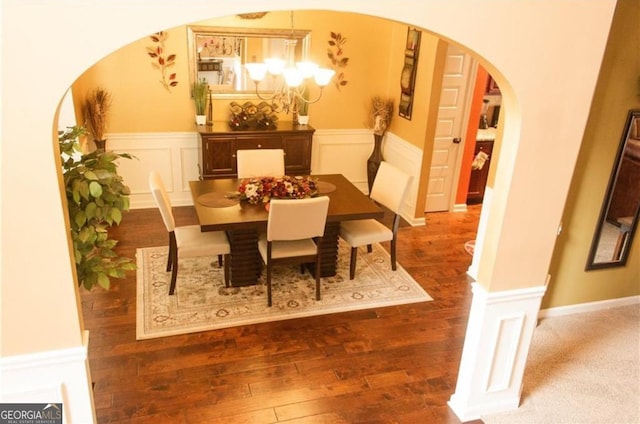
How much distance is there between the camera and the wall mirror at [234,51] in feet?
17.7

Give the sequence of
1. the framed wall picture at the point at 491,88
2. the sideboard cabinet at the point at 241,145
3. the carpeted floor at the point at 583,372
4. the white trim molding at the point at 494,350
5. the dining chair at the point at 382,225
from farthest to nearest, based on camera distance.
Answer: the framed wall picture at the point at 491,88, the sideboard cabinet at the point at 241,145, the dining chair at the point at 382,225, the carpeted floor at the point at 583,372, the white trim molding at the point at 494,350

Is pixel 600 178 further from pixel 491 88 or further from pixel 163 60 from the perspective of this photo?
pixel 163 60

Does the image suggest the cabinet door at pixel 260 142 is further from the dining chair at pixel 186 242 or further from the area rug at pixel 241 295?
the dining chair at pixel 186 242

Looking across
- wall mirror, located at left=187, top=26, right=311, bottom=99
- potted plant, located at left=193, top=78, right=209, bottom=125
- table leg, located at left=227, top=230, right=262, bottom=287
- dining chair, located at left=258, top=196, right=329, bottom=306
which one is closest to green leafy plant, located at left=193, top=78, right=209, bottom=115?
potted plant, located at left=193, top=78, right=209, bottom=125

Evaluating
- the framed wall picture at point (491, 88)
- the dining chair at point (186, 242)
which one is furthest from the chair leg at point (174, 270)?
the framed wall picture at point (491, 88)

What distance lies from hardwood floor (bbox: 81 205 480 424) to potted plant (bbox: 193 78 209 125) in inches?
80.7

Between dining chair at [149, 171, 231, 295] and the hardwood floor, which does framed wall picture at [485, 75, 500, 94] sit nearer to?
the hardwood floor

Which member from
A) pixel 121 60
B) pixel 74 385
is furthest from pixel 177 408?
pixel 121 60

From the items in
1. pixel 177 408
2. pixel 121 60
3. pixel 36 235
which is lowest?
pixel 177 408

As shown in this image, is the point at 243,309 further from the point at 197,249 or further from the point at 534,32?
the point at 534,32

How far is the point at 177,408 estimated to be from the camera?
287 centimetres

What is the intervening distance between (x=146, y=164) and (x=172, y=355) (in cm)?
296

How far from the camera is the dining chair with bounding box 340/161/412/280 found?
4.29m

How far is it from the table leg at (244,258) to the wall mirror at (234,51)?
2.25 metres
